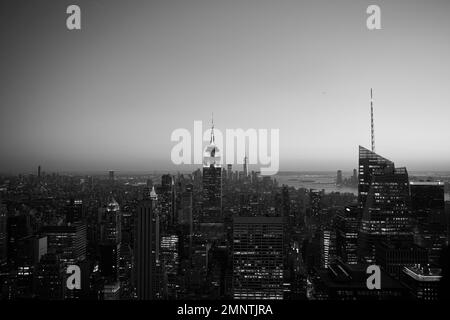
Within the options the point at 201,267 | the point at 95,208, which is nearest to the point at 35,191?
the point at 95,208

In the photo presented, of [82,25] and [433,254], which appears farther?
[433,254]

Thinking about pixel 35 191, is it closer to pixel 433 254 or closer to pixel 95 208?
pixel 95 208

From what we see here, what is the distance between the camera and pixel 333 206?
3.94m

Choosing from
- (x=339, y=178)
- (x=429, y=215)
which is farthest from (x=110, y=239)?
(x=429, y=215)

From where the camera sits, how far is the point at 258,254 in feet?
15.6

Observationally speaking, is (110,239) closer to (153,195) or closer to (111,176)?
(153,195)

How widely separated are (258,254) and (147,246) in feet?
5.55

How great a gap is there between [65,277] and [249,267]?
2.59 metres

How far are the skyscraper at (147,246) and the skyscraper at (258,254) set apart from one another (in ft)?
3.65

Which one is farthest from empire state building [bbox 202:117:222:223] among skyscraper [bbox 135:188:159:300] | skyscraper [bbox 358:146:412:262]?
skyscraper [bbox 358:146:412:262]

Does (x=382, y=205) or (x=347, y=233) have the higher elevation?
(x=382, y=205)

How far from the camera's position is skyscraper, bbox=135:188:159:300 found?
4.19 m
